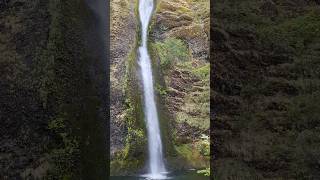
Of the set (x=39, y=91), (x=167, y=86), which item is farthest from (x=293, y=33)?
(x=167, y=86)

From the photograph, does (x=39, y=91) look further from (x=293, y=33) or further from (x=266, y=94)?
(x=293, y=33)

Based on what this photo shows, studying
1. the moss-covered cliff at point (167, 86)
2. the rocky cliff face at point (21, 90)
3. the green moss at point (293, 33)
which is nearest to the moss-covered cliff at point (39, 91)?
the rocky cliff face at point (21, 90)

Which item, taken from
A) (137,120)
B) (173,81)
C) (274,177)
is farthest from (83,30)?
(173,81)

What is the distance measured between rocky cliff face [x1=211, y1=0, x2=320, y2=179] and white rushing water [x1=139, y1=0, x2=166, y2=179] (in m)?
12.0

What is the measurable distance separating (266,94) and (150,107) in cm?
1483

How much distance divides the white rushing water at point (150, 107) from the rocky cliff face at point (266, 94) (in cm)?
1201

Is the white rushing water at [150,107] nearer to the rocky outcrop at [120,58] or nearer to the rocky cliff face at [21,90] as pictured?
the rocky outcrop at [120,58]

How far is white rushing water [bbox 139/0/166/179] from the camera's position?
15113 mm

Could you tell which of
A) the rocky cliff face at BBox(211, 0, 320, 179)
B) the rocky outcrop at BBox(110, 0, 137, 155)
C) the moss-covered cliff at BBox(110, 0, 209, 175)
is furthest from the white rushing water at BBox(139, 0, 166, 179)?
the rocky cliff face at BBox(211, 0, 320, 179)

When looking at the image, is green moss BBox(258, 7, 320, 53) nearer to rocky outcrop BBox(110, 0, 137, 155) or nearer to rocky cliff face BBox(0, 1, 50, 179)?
rocky cliff face BBox(0, 1, 50, 179)

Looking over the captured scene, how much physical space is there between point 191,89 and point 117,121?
3826mm

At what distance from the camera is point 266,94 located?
1.74m

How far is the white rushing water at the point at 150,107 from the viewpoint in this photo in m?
15.1

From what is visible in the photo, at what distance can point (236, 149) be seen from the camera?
175cm
